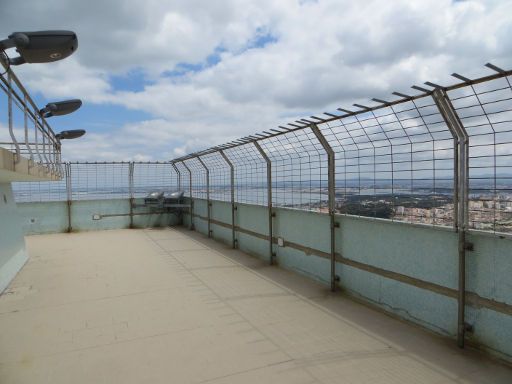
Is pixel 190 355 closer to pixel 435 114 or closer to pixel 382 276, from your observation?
pixel 382 276

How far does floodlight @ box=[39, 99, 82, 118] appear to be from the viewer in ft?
20.0

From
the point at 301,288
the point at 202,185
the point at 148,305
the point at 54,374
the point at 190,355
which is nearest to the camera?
the point at 54,374

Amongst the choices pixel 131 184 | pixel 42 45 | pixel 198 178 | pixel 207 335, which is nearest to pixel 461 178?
pixel 207 335

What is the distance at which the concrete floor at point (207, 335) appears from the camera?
317cm

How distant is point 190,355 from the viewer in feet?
11.5

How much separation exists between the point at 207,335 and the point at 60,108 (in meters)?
4.68

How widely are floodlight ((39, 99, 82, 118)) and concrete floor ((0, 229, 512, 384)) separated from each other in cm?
286

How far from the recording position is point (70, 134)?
29.2 ft

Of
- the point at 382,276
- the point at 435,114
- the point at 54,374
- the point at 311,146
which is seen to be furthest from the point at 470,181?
the point at 54,374

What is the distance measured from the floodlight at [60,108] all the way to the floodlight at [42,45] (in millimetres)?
3370

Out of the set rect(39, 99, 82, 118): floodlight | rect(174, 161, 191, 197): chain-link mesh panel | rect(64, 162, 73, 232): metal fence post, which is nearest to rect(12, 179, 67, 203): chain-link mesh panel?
rect(64, 162, 73, 232): metal fence post

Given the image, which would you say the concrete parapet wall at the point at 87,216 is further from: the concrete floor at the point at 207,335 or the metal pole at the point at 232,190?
the concrete floor at the point at 207,335

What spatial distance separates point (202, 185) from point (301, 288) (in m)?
6.59

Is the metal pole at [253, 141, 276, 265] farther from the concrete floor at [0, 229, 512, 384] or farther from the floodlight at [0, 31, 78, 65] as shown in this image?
the floodlight at [0, 31, 78, 65]
